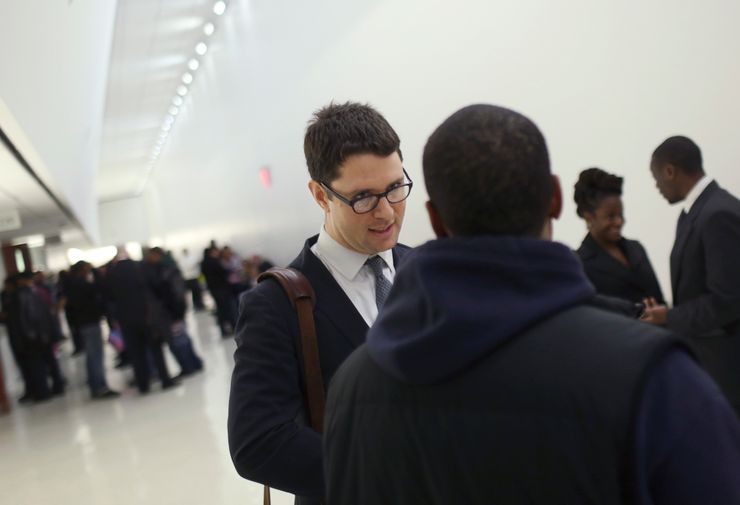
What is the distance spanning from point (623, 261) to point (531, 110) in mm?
2253

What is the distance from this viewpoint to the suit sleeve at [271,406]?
5.03ft

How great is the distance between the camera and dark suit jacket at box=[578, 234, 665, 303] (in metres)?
3.16

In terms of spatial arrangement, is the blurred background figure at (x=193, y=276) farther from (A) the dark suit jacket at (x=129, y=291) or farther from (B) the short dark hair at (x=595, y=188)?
(B) the short dark hair at (x=595, y=188)

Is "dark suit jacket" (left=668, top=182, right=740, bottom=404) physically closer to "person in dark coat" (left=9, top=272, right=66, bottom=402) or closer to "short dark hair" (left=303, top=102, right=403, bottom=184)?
"short dark hair" (left=303, top=102, right=403, bottom=184)

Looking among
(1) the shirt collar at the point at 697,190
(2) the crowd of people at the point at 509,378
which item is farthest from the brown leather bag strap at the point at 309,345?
(1) the shirt collar at the point at 697,190

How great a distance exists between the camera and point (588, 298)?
0.94 m

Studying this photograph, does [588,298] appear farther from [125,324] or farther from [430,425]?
[125,324]

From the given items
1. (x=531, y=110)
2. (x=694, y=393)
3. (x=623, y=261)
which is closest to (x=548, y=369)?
(x=694, y=393)

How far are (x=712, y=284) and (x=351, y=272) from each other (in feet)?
5.58

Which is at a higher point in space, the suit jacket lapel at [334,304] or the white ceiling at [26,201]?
the white ceiling at [26,201]

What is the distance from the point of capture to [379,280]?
182cm

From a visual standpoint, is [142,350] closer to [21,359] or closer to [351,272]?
[21,359]

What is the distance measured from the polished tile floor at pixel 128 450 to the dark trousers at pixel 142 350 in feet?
0.64

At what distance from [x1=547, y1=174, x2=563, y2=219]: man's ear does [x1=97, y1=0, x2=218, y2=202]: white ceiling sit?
37.9 feet
